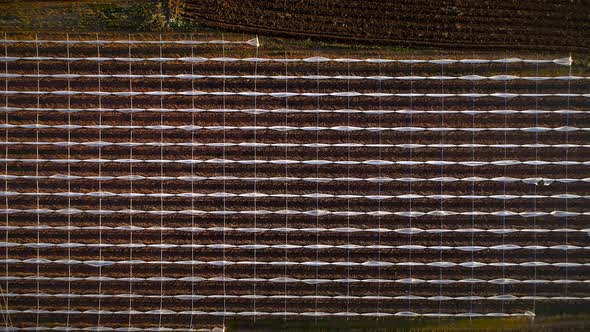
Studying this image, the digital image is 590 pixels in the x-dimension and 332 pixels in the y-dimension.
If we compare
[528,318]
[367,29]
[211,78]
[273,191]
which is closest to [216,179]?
[273,191]

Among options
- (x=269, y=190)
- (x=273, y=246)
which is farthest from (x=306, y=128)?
(x=273, y=246)

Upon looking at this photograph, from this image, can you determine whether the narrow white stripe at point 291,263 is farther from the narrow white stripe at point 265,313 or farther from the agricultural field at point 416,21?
the agricultural field at point 416,21

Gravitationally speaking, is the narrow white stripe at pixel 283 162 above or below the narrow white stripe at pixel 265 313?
above

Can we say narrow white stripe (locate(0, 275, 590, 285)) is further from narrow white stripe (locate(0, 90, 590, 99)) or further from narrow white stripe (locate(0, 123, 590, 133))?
narrow white stripe (locate(0, 90, 590, 99))

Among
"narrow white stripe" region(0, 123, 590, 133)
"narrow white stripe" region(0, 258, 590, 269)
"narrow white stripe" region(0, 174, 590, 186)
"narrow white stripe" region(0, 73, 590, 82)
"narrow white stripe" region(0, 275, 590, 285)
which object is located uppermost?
"narrow white stripe" region(0, 73, 590, 82)

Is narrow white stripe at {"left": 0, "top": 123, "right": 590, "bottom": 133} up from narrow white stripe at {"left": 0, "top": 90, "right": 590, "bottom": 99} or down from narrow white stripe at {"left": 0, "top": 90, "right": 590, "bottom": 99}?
down

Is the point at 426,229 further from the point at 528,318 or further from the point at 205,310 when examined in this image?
the point at 205,310

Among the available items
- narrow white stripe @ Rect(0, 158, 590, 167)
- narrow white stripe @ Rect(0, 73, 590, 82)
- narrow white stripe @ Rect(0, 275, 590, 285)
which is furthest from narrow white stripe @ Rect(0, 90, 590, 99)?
narrow white stripe @ Rect(0, 275, 590, 285)

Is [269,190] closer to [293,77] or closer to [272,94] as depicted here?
[272,94]

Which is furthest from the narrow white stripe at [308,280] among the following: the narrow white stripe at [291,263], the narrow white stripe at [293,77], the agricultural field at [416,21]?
the agricultural field at [416,21]
